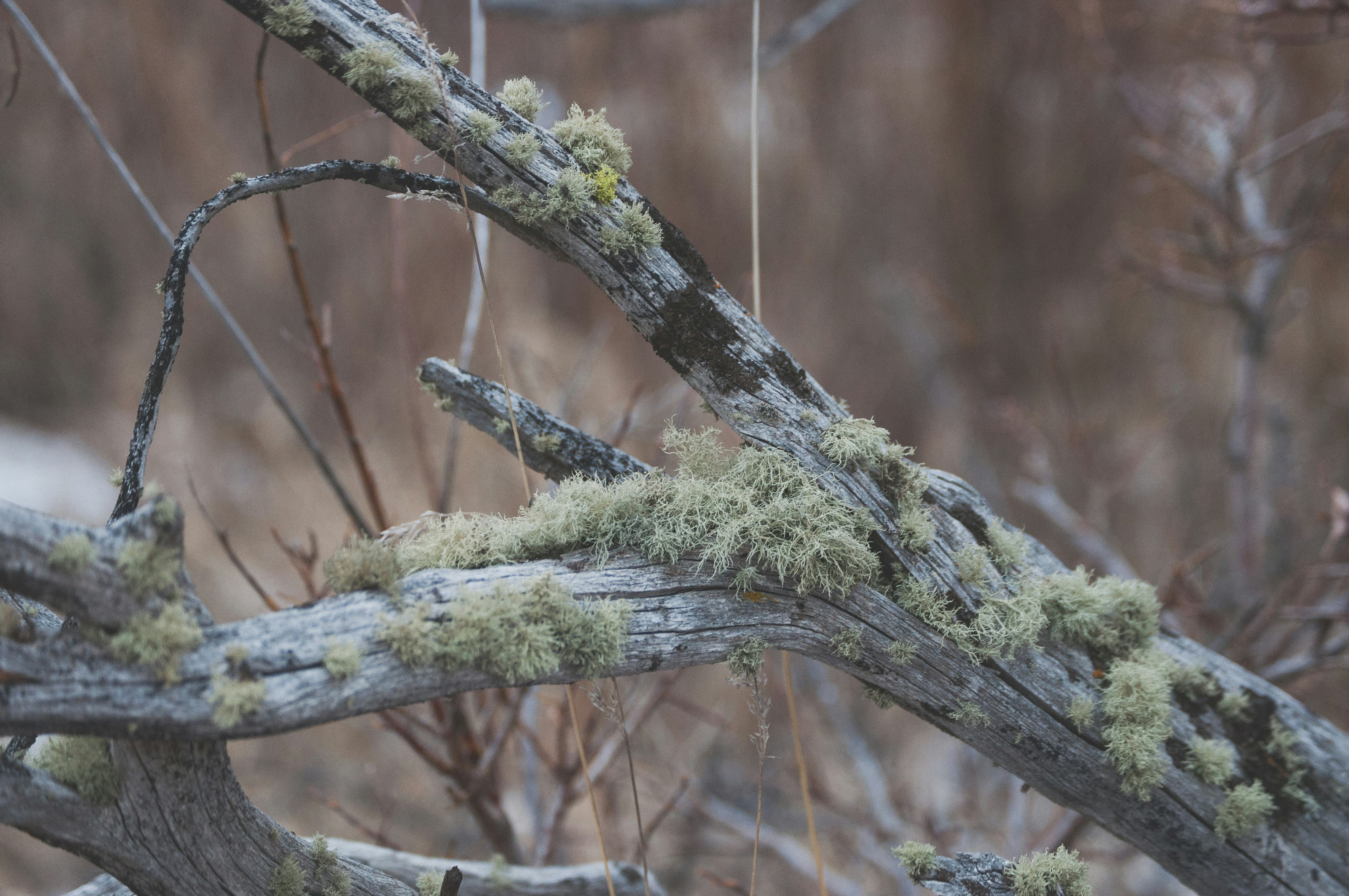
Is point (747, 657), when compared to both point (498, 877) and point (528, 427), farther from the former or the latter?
point (498, 877)

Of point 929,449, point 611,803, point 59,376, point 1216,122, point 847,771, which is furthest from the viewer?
point 59,376

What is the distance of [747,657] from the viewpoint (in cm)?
76

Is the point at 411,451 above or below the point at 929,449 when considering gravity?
below

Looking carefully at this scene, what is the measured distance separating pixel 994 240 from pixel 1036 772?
270 centimetres

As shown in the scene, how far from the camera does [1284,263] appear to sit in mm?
1936

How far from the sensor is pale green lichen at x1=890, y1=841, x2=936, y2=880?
2.44 feet

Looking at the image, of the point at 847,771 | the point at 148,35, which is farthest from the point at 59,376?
the point at 847,771

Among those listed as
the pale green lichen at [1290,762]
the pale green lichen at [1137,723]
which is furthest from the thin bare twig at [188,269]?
the pale green lichen at [1290,762]

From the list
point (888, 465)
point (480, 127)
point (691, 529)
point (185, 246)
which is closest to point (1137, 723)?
point (888, 465)

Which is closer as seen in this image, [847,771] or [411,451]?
[847,771]

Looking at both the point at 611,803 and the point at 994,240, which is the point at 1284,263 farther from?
the point at 611,803

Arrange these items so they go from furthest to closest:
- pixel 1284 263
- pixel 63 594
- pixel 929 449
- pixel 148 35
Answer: pixel 929 449
pixel 148 35
pixel 1284 263
pixel 63 594

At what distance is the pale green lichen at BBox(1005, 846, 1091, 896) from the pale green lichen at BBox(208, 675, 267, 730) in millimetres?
705

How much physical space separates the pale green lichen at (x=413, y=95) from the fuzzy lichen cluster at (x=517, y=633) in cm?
43
